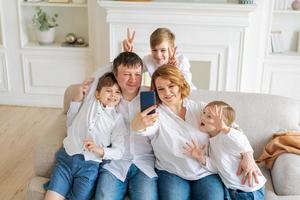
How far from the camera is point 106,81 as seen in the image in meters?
2.19

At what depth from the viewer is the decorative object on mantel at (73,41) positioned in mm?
4148

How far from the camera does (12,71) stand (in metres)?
4.20

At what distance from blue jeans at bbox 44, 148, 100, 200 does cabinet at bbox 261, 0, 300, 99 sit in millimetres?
2382

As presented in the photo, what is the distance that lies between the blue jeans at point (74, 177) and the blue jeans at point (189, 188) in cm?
32

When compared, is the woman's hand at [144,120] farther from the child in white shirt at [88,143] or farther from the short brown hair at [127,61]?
the short brown hair at [127,61]

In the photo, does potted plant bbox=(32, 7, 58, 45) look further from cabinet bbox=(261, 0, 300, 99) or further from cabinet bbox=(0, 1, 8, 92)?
cabinet bbox=(261, 0, 300, 99)

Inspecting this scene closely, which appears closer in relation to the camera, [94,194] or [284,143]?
[94,194]

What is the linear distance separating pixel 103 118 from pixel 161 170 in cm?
38

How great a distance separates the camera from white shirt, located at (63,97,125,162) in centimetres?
209

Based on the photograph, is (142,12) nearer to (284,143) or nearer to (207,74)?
(207,74)

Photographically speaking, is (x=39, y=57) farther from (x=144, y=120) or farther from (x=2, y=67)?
(x=144, y=120)

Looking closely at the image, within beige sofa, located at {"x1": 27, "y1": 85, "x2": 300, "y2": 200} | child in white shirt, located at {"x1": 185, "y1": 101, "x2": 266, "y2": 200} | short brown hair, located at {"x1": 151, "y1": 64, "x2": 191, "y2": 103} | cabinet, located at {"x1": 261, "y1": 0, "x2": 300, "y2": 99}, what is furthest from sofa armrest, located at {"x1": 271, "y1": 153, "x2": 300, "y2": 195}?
cabinet, located at {"x1": 261, "y1": 0, "x2": 300, "y2": 99}

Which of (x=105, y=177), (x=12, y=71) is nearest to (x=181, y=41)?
(x=12, y=71)

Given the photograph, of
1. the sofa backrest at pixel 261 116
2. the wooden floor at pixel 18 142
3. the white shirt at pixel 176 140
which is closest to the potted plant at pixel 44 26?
the wooden floor at pixel 18 142
